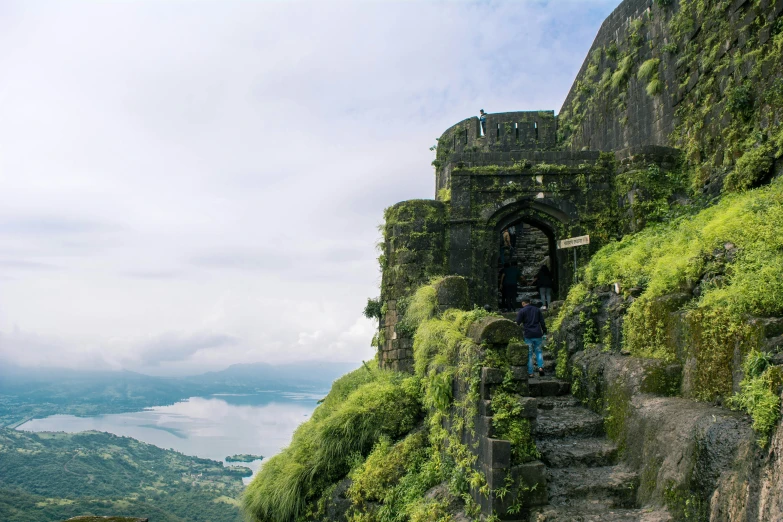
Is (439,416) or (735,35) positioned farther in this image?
(735,35)

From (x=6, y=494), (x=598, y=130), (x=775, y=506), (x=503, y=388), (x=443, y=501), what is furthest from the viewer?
(x=6, y=494)

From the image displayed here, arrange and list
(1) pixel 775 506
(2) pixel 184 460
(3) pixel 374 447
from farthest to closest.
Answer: (2) pixel 184 460 → (3) pixel 374 447 → (1) pixel 775 506

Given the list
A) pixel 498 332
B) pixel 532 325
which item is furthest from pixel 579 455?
pixel 532 325

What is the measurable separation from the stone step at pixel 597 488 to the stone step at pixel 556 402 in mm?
1990

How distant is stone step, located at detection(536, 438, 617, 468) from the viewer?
7816mm

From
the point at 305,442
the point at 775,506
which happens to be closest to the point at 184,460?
the point at 305,442

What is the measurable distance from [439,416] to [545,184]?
740cm

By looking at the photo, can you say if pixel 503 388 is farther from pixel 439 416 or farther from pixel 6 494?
pixel 6 494

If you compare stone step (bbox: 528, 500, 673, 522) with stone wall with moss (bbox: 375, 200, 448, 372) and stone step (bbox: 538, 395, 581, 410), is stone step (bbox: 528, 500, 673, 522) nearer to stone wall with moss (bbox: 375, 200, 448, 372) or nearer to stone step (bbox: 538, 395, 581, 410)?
stone step (bbox: 538, 395, 581, 410)

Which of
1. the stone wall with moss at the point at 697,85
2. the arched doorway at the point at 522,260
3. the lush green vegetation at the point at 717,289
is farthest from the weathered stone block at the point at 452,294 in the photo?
the stone wall with moss at the point at 697,85

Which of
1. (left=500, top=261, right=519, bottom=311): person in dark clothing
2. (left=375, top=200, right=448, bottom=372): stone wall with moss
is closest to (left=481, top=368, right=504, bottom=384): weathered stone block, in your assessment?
(left=375, top=200, right=448, bottom=372): stone wall with moss

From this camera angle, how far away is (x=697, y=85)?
14.0m

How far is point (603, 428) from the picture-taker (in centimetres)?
851

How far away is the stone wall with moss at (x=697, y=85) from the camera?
1141cm
